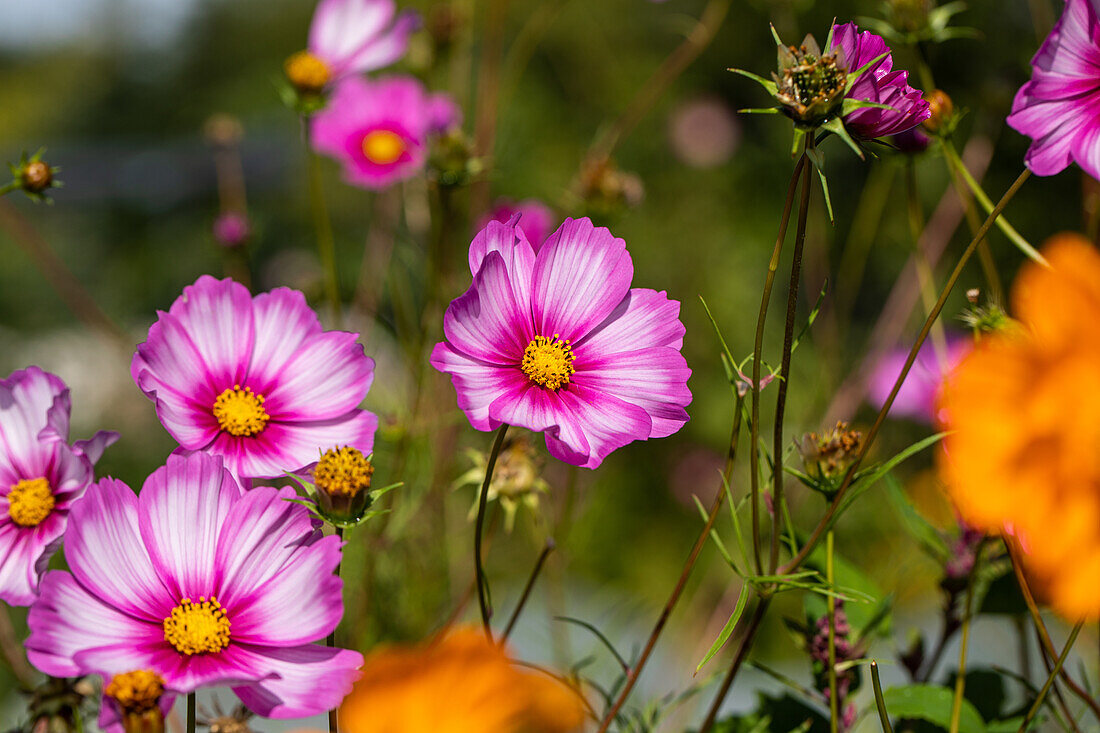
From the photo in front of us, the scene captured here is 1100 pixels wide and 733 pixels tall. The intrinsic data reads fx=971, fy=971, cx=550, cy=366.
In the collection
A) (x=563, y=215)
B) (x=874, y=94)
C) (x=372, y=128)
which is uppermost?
(x=874, y=94)

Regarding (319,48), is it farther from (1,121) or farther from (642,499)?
(1,121)

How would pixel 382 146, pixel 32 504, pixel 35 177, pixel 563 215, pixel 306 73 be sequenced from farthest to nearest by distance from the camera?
1. pixel 563 215
2. pixel 382 146
3. pixel 306 73
4. pixel 35 177
5. pixel 32 504

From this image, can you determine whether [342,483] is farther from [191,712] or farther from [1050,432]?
[1050,432]

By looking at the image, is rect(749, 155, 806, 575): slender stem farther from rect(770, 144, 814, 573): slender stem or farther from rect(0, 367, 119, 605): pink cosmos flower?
rect(0, 367, 119, 605): pink cosmos flower

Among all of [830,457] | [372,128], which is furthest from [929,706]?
[372,128]

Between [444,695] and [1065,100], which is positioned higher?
[1065,100]

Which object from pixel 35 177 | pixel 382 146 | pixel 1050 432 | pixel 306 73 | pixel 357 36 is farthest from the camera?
pixel 382 146

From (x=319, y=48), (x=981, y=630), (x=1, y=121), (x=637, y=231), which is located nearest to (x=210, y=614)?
(x=319, y=48)
